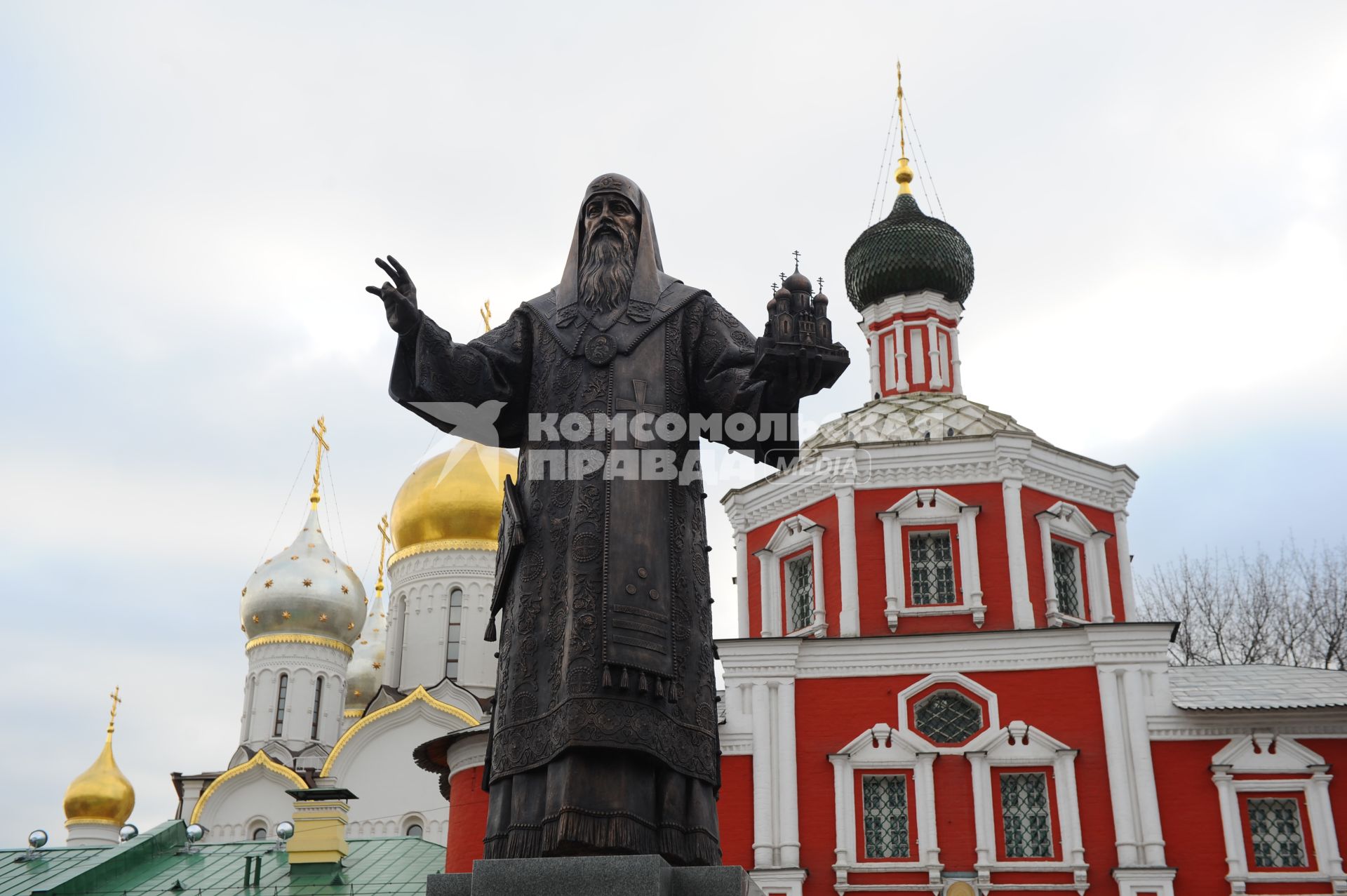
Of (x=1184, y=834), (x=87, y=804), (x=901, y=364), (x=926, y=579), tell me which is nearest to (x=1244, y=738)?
(x=1184, y=834)

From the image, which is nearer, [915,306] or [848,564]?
[848,564]

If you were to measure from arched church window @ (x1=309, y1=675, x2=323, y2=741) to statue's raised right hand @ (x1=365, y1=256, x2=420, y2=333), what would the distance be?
31962 mm

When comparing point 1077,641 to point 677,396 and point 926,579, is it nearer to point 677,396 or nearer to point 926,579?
point 926,579

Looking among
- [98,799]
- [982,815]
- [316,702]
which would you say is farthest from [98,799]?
[982,815]

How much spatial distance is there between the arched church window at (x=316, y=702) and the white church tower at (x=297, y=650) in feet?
0.09

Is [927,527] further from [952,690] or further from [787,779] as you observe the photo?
[787,779]

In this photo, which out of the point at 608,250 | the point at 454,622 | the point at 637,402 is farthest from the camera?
the point at 454,622

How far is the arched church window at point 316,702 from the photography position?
34.2 metres

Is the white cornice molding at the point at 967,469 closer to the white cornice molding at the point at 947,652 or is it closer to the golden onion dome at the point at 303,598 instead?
the white cornice molding at the point at 947,652

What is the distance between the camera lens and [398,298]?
13.5 feet

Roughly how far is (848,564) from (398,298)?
17.6 metres

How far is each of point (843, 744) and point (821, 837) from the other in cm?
146

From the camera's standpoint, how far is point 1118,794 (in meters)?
18.9

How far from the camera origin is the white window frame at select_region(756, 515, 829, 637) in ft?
70.4
